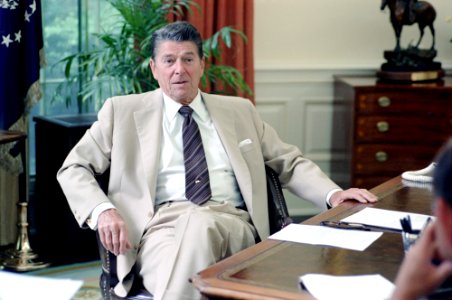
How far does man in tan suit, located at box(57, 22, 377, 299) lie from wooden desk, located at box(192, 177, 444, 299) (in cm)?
55

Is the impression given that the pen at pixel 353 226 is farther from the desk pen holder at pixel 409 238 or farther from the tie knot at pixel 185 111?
the tie knot at pixel 185 111

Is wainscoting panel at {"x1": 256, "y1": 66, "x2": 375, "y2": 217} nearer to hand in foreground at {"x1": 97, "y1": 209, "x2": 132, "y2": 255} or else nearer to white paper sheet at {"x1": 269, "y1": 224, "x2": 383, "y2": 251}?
hand in foreground at {"x1": 97, "y1": 209, "x2": 132, "y2": 255}

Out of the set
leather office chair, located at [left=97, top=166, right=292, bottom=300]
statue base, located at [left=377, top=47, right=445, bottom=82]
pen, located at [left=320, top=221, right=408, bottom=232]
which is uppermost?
statue base, located at [left=377, top=47, right=445, bottom=82]

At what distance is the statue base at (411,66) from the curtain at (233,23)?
851mm

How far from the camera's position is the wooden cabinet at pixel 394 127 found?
5316mm

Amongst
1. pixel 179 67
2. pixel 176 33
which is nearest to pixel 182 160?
pixel 179 67

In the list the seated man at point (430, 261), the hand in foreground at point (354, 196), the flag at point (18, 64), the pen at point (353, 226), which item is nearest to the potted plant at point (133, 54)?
the flag at point (18, 64)

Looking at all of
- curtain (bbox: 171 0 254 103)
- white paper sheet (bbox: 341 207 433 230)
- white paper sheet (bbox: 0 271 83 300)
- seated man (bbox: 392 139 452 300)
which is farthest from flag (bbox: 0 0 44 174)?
seated man (bbox: 392 139 452 300)

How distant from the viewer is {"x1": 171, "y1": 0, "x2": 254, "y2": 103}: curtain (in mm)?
5430

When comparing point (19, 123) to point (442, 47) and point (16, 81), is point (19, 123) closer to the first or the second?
point (16, 81)

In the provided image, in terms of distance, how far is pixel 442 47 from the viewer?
6.09m

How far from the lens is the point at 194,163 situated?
3.38m

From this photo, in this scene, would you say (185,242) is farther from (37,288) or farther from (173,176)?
(37,288)

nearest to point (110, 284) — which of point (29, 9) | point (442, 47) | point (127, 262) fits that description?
point (127, 262)
